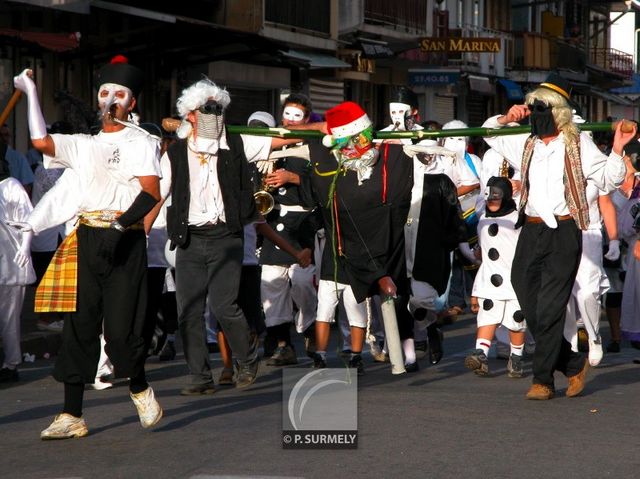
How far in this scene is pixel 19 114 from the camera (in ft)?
70.1

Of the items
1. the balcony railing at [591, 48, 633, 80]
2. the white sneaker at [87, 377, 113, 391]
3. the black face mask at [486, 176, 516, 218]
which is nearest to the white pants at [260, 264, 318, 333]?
the black face mask at [486, 176, 516, 218]

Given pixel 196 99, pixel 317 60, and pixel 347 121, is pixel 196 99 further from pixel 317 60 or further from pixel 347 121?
pixel 317 60

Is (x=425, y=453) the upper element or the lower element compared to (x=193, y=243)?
lower

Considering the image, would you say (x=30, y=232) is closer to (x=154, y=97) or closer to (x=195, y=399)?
(x=195, y=399)

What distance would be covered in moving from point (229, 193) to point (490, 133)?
68.0 inches

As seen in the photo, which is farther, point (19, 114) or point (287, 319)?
point (19, 114)

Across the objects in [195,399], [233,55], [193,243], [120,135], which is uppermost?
[233,55]

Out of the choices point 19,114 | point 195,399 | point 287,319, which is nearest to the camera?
point 195,399

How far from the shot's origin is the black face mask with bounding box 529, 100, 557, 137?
9602mm

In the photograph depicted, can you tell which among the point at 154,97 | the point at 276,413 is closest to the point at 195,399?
the point at 276,413

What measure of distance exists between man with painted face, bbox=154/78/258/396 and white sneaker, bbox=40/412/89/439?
5.66ft

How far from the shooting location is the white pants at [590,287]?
35.9ft

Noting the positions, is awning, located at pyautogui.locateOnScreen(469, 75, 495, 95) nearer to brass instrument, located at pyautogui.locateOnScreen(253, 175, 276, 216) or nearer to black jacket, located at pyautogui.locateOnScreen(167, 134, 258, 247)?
brass instrument, located at pyautogui.locateOnScreen(253, 175, 276, 216)

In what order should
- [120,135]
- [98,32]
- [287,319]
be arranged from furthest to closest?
[98,32] → [287,319] → [120,135]
